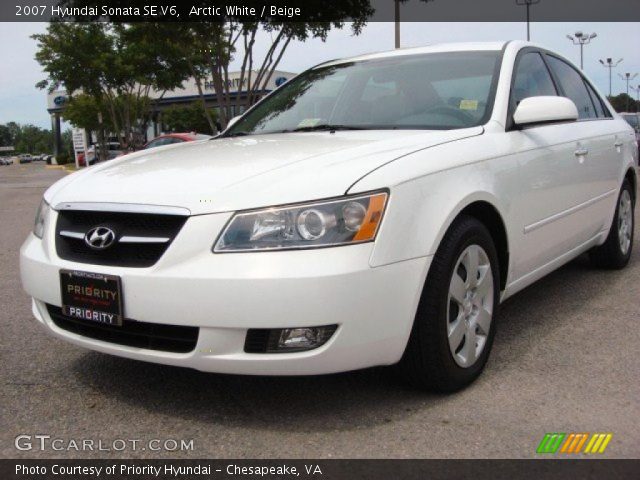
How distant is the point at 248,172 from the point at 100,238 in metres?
0.62

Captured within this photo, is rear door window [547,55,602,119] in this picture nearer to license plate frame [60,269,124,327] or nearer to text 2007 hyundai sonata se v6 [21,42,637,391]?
text 2007 hyundai sonata se v6 [21,42,637,391]

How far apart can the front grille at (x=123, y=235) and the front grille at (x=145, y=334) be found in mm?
239

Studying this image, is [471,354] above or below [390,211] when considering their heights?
below

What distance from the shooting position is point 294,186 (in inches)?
97.1

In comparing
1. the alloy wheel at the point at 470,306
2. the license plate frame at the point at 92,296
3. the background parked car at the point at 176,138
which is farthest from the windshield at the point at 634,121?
the license plate frame at the point at 92,296

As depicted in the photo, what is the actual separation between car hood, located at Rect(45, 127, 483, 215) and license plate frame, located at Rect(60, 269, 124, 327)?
0.31 m

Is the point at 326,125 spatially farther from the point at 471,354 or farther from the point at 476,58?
the point at 471,354

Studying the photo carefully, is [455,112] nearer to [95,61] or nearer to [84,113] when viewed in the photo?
[95,61]

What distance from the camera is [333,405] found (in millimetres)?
2760

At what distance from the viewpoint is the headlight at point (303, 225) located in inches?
93.7
